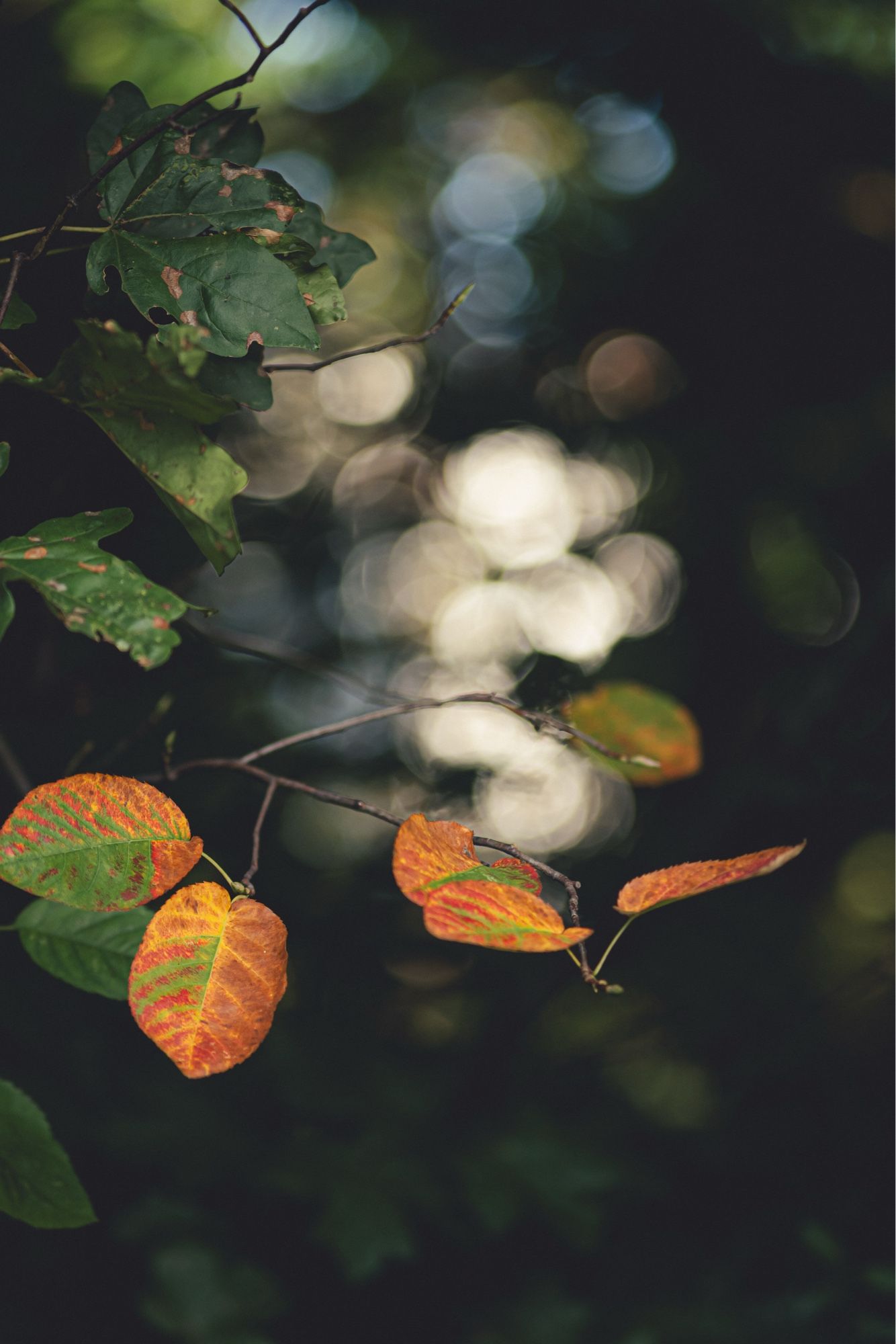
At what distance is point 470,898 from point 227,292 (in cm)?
36

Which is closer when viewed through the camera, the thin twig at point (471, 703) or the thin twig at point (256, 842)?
the thin twig at point (256, 842)

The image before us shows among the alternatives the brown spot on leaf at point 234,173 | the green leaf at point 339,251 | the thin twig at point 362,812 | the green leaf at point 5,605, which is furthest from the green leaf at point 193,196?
the thin twig at point 362,812

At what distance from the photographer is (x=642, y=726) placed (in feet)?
2.71

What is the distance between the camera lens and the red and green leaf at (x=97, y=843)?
403 mm

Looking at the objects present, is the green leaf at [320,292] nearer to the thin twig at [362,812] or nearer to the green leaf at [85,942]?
the thin twig at [362,812]

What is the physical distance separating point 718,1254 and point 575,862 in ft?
2.34

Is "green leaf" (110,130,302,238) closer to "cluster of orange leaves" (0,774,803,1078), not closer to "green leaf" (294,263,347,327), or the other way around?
"green leaf" (294,263,347,327)

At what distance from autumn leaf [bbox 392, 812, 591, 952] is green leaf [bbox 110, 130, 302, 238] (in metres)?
0.36

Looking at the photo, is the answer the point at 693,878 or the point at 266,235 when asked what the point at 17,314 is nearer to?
the point at 266,235

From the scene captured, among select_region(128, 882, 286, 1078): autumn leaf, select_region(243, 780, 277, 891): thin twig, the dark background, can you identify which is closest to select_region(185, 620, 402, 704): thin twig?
the dark background

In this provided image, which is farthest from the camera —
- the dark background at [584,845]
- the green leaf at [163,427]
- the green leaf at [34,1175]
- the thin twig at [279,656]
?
the dark background at [584,845]

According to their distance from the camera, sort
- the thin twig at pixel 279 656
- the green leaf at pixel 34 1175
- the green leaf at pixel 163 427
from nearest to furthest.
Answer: the green leaf at pixel 163 427, the green leaf at pixel 34 1175, the thin twig at pixel 279 656

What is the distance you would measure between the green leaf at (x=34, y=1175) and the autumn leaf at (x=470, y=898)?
30cm

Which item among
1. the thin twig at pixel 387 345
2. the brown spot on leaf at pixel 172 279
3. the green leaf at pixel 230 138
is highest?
the green leaf at pixel 230 138
